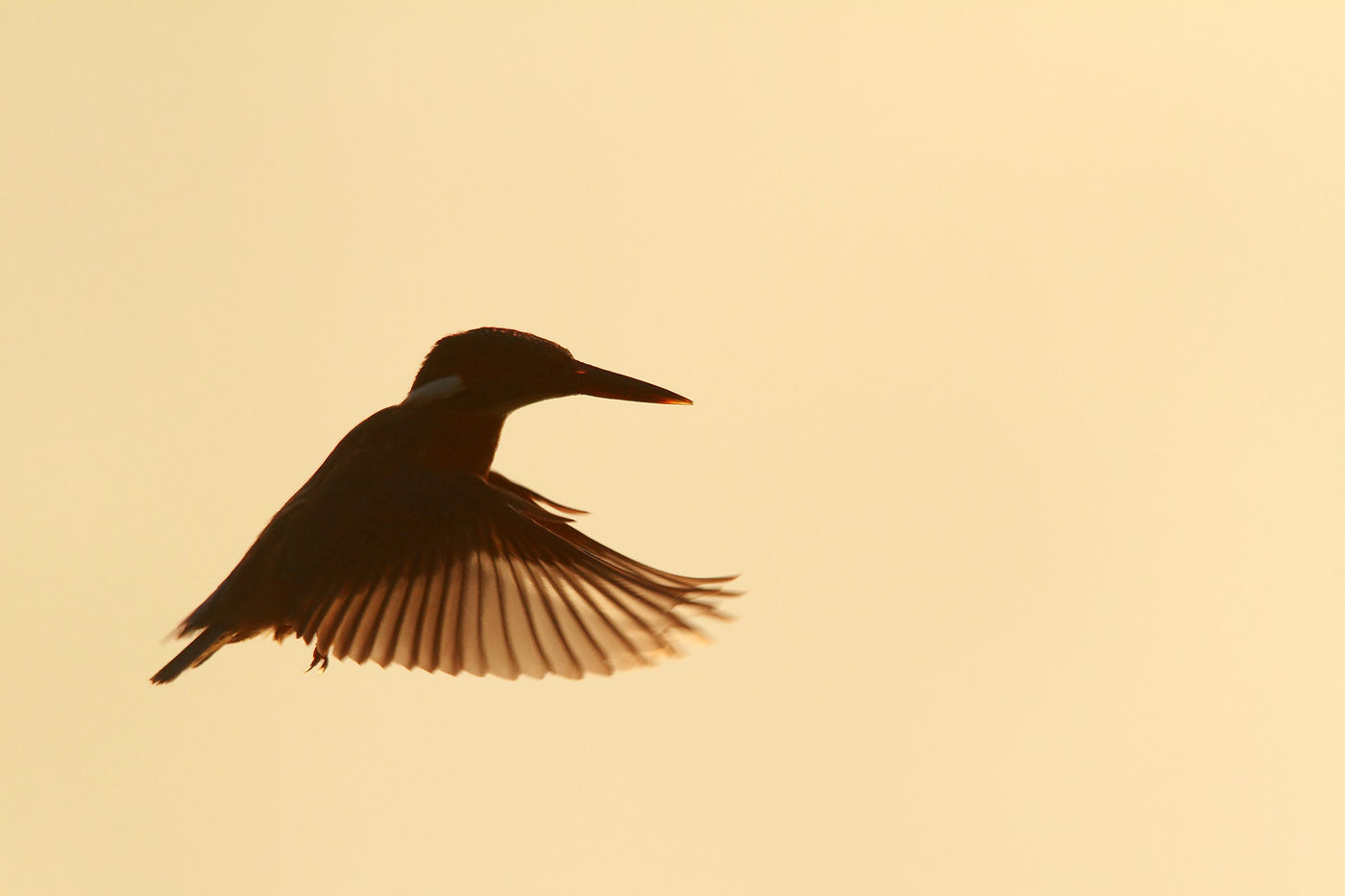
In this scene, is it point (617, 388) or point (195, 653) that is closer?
point (617, 388)

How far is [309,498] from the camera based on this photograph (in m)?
2.51

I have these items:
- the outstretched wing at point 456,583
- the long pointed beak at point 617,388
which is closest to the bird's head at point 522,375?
Result: the long pointed beak at point 617,388

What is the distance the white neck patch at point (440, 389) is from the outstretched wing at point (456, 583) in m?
0.16

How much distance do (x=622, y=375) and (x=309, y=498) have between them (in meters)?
0.75

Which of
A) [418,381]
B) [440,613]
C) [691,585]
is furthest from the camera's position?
[418,381]

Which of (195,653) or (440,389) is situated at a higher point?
(440,389)

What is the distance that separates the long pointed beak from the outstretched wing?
308 millimetres

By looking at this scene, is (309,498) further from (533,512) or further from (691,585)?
(691,585)

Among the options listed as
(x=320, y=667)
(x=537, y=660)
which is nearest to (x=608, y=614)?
(x=537, y=660)

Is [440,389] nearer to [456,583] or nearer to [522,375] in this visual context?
[522,375]

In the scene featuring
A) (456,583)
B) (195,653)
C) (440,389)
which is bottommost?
(195,653)

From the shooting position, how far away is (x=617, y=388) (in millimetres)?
2244

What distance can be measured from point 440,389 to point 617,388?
42cm

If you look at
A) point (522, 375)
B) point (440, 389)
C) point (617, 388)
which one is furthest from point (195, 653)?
point (617, 388)
